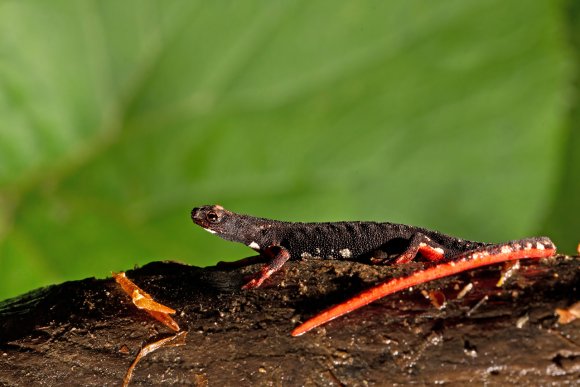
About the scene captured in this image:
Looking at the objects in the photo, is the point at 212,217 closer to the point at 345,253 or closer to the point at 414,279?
the point at 345,253

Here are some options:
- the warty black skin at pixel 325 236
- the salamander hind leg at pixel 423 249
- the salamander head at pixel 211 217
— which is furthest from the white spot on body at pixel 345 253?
the salamander head at pixel 211 217

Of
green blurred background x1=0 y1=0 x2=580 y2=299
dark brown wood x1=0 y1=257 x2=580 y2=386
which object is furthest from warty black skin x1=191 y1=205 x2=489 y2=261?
green blurred background x1=0 y1=0 x2=580 y2=299

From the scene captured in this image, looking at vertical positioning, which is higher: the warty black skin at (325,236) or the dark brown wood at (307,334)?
the warty black skin at (325,236)

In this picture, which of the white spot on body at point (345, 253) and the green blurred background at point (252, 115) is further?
the green blurred background at point (252, 115)

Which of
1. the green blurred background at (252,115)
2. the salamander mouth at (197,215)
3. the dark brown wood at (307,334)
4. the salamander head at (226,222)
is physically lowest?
the dark brown wood at (307,334)

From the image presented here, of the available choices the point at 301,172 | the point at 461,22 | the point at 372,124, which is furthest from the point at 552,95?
the point at 301,172

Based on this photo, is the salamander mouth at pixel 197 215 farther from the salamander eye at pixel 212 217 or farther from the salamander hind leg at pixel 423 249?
the salamander hind leg at pixel 423 249

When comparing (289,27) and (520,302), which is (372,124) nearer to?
(289,27)
